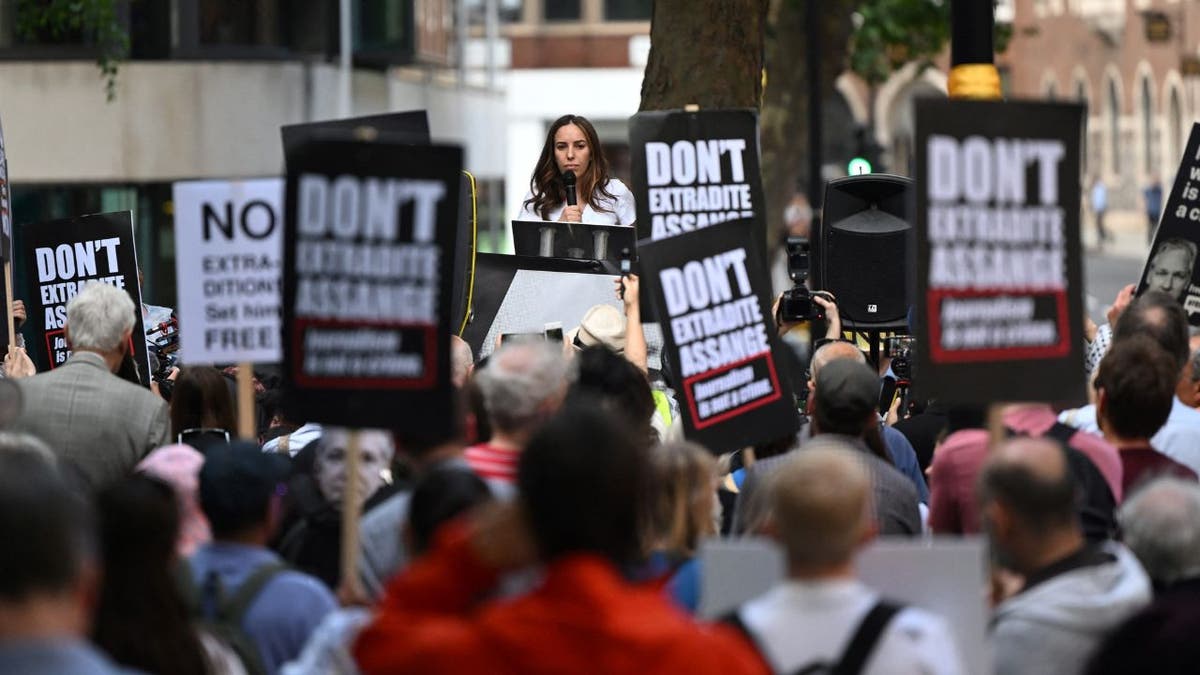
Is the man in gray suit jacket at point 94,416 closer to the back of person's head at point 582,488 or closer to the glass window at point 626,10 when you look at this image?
the back of person's head at point 582,488

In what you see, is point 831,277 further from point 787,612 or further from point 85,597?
point 85,597

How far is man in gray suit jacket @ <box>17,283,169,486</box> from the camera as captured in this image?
7.51m

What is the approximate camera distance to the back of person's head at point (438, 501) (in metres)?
4.86

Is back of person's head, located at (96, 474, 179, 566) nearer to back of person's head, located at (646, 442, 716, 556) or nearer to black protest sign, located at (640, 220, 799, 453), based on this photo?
back of person's head, located at (646, 442, 716, 556)

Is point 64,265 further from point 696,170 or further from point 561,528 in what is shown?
point 561,528

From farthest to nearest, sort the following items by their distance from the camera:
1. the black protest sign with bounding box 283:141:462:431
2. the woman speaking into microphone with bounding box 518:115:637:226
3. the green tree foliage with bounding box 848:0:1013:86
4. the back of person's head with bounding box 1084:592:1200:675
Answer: the green tree foliage with bounding box 848:0:1013:86
the woman speaking into microphone with bounding box 518:115:637:226
the black protest sign with bounding box 283:141:462:431
the back of person's head with bounding box 1084:592:1200:675

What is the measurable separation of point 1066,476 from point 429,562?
1558 millimetres

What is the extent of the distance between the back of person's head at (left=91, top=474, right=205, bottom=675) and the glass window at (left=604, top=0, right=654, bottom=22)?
45124 mm

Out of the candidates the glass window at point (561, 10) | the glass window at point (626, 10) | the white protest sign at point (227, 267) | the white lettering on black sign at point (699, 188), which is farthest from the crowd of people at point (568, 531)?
the glass window at point (561, 10)

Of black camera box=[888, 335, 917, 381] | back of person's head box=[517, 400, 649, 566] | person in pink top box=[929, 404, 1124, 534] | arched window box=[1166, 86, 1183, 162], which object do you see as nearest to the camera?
back of person's head box=[517, 400, 649, 566]

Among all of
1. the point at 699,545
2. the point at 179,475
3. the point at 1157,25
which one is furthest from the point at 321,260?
the point at 1157,25

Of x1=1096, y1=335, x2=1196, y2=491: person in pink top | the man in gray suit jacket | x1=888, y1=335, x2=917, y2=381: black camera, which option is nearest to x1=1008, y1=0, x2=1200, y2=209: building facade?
x1=888, y1=335, x2=917, y2=381: black camera

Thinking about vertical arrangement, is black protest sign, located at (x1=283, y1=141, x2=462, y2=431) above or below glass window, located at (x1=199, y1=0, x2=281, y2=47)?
below

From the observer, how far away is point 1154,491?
5.20 meters
